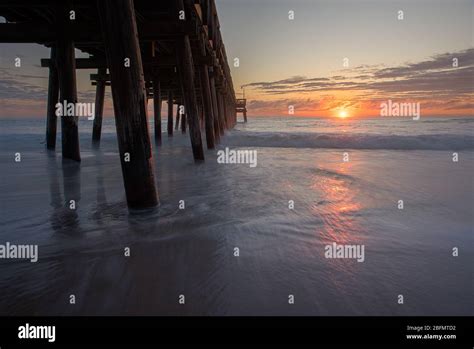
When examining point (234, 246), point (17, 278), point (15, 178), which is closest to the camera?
point (17, 278)

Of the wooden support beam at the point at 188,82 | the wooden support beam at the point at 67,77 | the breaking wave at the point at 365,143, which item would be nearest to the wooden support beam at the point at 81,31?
the wooden support beam at the point at 67,77

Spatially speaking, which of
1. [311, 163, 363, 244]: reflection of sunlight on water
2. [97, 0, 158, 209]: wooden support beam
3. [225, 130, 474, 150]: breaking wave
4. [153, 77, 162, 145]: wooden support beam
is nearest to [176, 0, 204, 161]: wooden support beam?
[311, 163, 363, 244]: reflection of sunlight on water

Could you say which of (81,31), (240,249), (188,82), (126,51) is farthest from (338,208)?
(81,31)

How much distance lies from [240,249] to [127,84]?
5.83 feet

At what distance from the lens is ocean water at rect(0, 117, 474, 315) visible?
70.5 inches

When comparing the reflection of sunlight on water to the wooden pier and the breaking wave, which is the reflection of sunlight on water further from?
the breaking wave

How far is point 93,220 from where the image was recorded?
10.7 ft

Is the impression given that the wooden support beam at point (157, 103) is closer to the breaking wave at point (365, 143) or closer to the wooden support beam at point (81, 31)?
the breaking wave at point (365, 143)

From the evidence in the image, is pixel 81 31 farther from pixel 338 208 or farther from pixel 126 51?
pixel 338 208

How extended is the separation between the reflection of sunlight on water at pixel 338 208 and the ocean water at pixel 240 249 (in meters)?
0.02

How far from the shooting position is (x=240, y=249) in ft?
8.35
